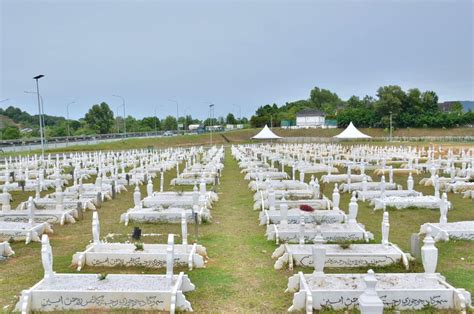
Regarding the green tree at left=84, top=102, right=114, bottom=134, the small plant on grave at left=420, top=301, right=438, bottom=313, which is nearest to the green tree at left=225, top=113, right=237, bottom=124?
the green tree at left=84, top=102, right=114, bottom=134

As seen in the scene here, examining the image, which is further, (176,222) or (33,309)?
(176,222)

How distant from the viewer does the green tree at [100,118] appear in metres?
101

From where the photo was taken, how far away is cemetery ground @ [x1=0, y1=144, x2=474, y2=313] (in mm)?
8594

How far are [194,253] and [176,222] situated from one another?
486cm

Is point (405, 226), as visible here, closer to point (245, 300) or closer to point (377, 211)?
point (377, 211)

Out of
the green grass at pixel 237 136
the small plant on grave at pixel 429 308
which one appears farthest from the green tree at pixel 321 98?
the small plant on grave at pixel 429 308

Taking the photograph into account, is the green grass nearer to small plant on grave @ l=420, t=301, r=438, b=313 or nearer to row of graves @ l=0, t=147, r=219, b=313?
row of graves @ l=0, t=147, r=219, b=313

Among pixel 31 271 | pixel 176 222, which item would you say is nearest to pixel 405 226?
pixel 176 222

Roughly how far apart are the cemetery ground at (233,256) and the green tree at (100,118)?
285ft

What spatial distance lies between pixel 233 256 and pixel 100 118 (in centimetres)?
9709

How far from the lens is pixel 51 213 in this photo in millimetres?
15438

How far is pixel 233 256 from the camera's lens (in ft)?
37.0

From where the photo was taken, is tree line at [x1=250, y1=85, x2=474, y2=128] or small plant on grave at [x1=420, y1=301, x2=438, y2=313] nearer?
small plant on grave at [x1=420, y1=301, x2=438, y2=313]

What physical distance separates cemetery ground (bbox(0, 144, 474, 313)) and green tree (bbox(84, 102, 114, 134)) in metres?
86.8
